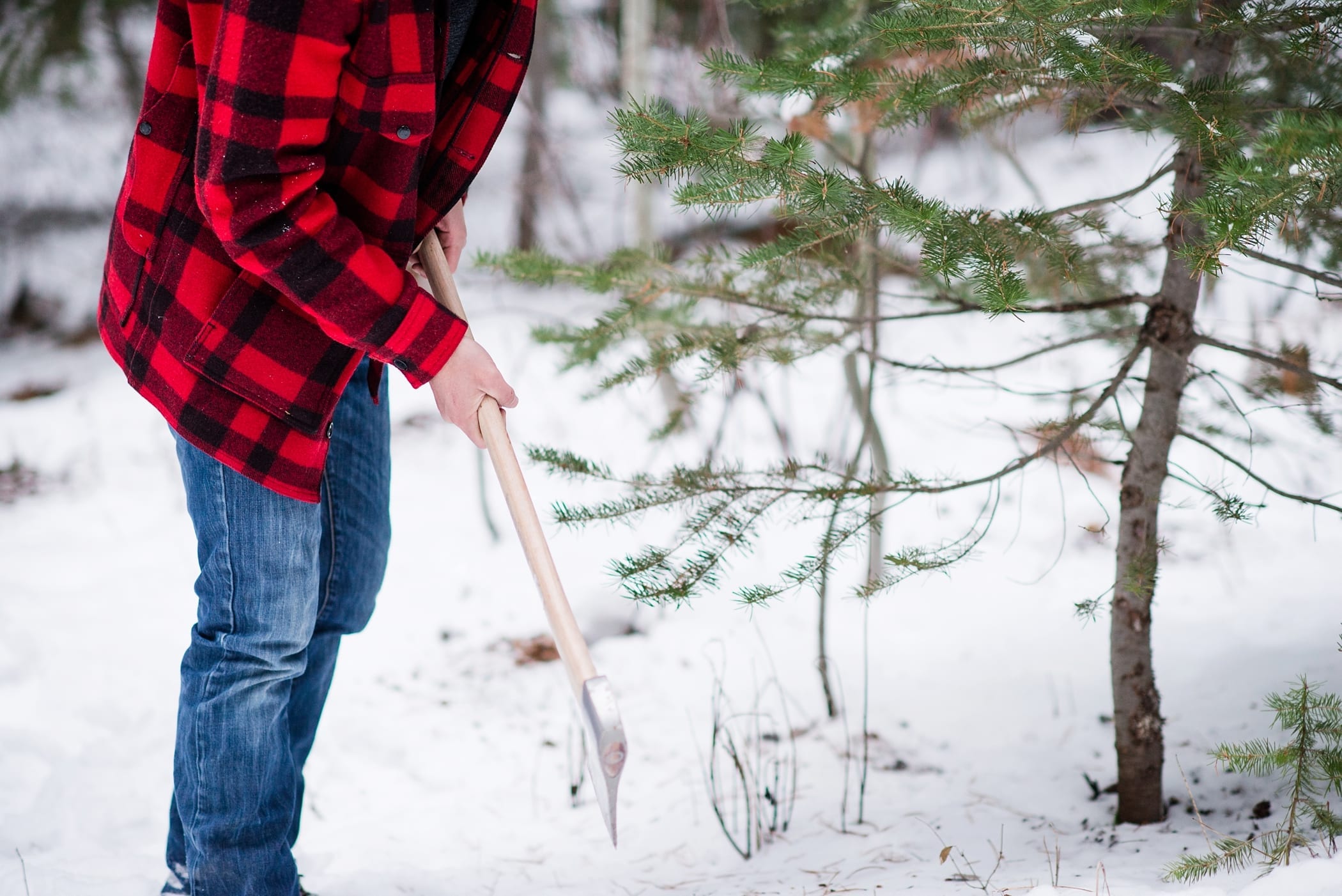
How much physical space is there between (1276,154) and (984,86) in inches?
24.7

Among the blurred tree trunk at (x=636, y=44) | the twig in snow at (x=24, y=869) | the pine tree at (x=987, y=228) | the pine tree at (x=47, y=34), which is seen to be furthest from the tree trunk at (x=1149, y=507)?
the pine tree at (x=47, y=34)

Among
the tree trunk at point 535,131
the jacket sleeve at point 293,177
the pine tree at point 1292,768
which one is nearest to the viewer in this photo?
the jacket sleeve at point 293,177

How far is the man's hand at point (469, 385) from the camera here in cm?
125

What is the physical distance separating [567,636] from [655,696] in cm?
158

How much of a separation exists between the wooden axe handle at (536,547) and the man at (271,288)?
1.8 inches

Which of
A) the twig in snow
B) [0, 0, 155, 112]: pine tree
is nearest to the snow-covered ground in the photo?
the twig in snow

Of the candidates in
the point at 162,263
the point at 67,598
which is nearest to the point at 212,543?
the point at 162,263

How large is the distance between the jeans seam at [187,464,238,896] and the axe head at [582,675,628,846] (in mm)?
570

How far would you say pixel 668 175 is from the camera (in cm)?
147

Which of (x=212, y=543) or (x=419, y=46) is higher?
(x=419, y=46)

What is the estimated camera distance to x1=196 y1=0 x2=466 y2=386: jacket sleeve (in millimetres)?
1048

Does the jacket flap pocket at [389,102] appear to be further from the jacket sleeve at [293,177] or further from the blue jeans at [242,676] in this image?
the blue jeans at [242,676]

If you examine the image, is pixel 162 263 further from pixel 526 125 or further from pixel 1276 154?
pixel 526 125

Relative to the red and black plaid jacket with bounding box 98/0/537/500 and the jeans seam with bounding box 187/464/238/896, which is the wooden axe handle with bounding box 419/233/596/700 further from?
the jeans seam with bounding box 187/464/238/896
